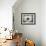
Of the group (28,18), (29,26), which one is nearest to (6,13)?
(28,18)

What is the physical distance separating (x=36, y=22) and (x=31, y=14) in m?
0.46

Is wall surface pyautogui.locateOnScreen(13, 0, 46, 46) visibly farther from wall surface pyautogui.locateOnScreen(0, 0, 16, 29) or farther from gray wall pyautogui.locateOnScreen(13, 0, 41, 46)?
wall surface pyautogui.locateOnScreen(0, 0, 16, 29)

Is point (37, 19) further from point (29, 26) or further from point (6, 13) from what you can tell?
point (6, 13)

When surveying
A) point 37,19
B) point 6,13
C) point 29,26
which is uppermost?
point 6,13

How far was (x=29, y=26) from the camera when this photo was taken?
5.64 m

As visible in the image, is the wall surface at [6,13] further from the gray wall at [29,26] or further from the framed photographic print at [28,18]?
the framed photographic print at [28,18]

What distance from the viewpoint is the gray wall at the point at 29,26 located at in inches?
221

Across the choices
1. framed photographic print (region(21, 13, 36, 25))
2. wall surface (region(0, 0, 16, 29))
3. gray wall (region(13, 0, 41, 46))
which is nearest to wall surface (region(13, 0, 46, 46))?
gray wall (region(13, 0, 41, 46))

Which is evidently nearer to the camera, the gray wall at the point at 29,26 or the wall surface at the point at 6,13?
the wall surface at the point at 6,13

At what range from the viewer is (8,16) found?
445cm

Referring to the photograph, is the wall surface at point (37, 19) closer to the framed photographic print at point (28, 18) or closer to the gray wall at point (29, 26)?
the gray wall at point (29, 26)

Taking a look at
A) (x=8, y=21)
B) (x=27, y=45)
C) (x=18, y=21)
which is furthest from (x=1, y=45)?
(x=18, y=21)

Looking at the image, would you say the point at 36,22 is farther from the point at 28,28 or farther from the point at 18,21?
the point at 18,21

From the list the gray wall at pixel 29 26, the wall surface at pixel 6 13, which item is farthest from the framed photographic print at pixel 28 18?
the wall surface at pixel 6 13
